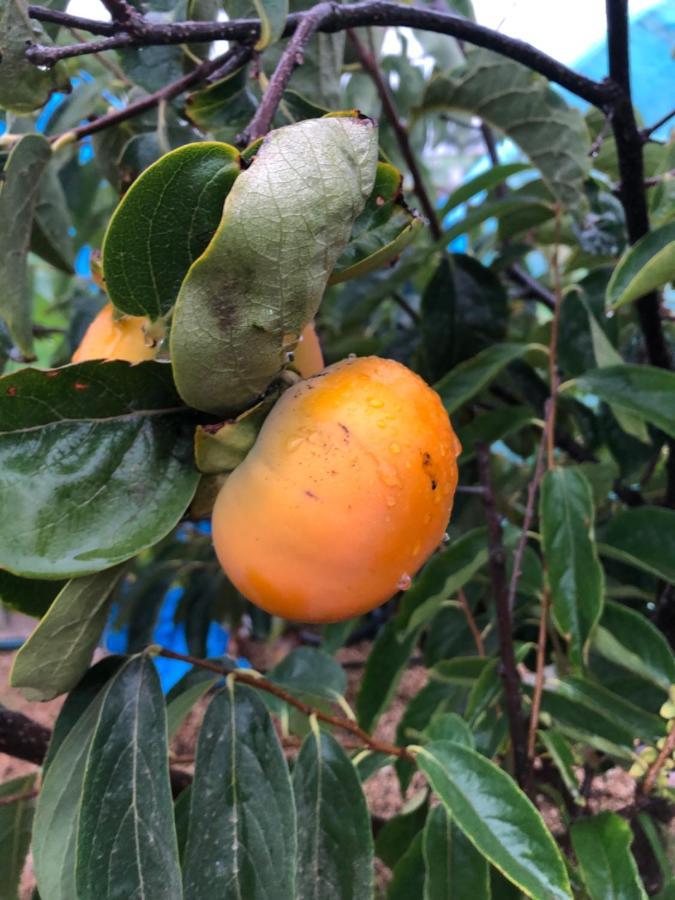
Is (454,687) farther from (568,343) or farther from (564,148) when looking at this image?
(564,148)

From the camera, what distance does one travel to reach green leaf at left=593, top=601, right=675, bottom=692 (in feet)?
2.08

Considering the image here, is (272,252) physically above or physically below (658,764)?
above

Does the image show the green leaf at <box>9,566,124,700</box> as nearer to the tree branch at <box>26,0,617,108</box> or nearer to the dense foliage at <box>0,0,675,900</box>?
the dense foliage at <box>0,0,675,900</box>

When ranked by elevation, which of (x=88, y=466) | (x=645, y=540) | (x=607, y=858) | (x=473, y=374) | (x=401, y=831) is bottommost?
(x=401, y=831)

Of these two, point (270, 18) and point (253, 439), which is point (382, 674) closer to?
point (253, 439)

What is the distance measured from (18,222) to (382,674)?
53 cm

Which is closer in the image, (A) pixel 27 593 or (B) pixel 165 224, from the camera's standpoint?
(B) pixel 165 224

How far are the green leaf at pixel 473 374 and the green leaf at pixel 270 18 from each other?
341mm

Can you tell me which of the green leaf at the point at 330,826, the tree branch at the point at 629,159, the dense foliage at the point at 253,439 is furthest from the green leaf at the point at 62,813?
the tree branch at the point at 629,159

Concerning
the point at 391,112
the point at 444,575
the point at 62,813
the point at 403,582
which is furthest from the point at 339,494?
the point at 391,112

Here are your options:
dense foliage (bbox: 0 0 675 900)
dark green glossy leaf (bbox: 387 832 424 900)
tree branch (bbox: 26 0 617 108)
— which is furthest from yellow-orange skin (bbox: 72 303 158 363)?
dark green glossy leaf (bbox: 387 832 424 900)

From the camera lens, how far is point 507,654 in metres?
0.65

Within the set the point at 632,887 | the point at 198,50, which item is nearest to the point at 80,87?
the point at 198,50

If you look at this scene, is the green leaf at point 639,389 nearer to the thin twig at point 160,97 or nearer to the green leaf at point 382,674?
the green leaf at point 382,674
